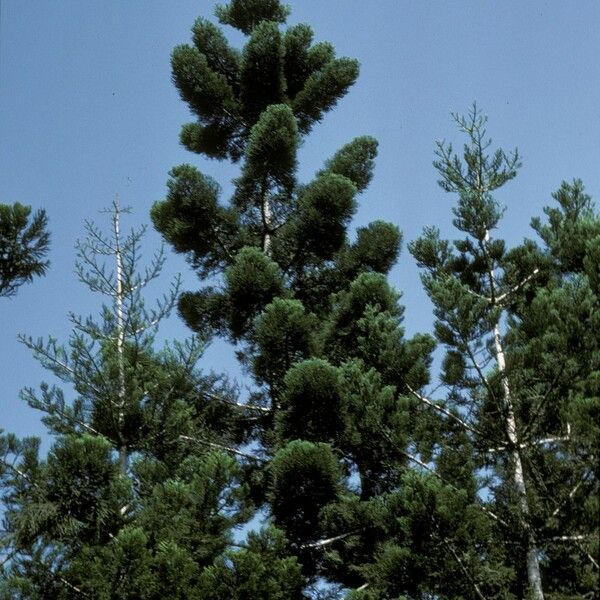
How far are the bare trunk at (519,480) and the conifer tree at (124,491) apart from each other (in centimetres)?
216

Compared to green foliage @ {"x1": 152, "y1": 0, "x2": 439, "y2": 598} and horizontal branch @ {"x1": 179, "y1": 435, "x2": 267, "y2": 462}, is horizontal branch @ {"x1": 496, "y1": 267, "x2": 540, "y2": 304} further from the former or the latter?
horizontal branch @ {"x1": 179, "y1": 435, "x2": 267, "y2": 462}

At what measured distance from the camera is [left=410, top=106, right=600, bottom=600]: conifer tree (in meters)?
6.59

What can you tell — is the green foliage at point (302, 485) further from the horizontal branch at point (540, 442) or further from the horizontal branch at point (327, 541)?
the horizontal branch at point (540, 442)

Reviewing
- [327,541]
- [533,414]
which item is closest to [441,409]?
[533,414]

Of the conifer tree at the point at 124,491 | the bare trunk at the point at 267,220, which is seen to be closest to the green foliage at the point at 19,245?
the conifer tree at the point at 124,491

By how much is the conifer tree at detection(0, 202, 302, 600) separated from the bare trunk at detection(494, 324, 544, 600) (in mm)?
2160

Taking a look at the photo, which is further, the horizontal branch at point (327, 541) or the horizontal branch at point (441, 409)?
the horizontal branch at point (327, 541)

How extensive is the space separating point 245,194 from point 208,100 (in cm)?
191

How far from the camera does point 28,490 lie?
748cm

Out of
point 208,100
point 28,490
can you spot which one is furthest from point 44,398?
point 208,100

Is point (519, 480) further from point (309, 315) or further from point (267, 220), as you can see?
point (267, 220)

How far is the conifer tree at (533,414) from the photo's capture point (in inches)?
259

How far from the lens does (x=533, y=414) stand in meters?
7.17

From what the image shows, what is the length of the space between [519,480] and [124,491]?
3.70m
